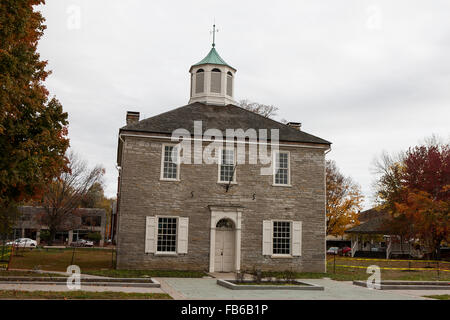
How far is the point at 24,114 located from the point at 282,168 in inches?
499

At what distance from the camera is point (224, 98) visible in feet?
88.9

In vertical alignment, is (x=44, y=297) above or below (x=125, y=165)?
below

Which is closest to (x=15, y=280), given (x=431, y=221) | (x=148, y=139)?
(x=148, y=139)

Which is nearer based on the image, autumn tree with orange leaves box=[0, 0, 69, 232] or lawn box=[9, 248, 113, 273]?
autumn tree with orange leaves box=[0, 0, 69, 232]

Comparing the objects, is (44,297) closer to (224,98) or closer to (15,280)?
(15,280)

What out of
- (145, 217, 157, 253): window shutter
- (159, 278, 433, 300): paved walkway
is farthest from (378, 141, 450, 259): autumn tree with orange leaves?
(145, 217, 157, 253): window shutter

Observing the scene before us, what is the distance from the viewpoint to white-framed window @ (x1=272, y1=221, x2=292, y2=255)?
22953mm

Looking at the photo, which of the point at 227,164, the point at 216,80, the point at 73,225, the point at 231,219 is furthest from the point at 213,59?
the point at 73,225

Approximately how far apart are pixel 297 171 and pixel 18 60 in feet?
46.9

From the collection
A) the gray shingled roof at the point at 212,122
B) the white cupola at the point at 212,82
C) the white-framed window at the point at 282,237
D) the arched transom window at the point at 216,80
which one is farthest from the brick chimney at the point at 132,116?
the white-framed window at the point at 282,237

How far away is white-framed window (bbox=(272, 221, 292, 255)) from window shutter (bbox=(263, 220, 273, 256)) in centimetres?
30

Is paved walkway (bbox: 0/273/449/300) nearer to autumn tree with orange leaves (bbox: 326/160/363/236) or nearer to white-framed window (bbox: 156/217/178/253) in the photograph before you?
white-framed window (bbox: 156/217/178/253)

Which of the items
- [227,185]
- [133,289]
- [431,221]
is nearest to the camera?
[133,289]

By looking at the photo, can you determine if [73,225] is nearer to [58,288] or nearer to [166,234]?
[166,234]
